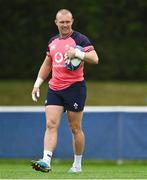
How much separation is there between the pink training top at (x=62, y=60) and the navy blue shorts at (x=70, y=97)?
6 cm

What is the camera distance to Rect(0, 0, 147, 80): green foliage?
113 ft

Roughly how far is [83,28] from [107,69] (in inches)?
87.7

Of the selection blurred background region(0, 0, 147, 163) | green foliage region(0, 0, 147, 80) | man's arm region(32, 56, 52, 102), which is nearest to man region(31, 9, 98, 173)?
man's arm region(32, 56, 52, 102)

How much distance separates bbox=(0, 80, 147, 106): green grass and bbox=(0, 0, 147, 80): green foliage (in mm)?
488

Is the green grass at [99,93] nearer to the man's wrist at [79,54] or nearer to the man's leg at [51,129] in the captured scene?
the man's leg at [51,129]

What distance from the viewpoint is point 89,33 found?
3472 centimetres

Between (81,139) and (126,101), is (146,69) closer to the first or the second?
(126,101)

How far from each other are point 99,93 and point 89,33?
91.1 inches

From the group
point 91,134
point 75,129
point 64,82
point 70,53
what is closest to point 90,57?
point 70,53

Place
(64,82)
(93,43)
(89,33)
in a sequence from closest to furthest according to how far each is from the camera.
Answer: (64,82) → (89,33) → (93,43)

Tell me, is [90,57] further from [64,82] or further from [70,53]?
[64,82]

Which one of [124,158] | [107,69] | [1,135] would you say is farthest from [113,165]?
[107,69]

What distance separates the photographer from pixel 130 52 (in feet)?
123

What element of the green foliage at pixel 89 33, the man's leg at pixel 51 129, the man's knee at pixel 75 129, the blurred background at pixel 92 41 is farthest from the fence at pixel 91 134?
the green foliage at pixel 89 33
